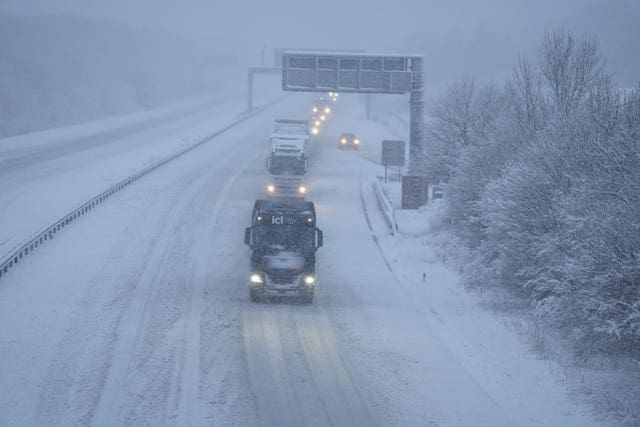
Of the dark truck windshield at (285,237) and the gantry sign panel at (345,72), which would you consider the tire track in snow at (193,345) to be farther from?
the gantry sign panel at (345,72)

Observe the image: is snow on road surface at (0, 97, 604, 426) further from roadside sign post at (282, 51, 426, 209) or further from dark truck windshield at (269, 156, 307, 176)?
roadside sign post at (282, 51, 426, 209)

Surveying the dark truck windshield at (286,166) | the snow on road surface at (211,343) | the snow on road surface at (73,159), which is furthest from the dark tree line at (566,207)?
the snow on road surface at (73,159)

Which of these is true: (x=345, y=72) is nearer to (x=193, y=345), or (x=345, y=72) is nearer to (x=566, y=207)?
(x=566, y=207)

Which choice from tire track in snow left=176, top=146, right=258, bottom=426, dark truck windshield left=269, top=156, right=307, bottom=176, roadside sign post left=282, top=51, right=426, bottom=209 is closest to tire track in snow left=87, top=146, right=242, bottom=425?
tire track in snow left=176, top=146, right=258, bottom=426

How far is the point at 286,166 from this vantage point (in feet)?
135

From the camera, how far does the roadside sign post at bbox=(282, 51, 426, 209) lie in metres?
43.4

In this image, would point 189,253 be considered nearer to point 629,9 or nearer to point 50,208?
point 50,208

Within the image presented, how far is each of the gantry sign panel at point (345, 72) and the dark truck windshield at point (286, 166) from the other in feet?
17.3

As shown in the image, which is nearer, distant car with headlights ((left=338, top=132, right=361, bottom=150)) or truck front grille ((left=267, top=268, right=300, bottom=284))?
truck front grille ((left=267, top=268, right=300, bottom=284))

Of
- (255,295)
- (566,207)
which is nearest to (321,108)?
(255,295)

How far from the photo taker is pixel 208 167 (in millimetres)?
50812

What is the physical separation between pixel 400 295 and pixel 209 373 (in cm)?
924

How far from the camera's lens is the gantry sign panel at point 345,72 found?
143 ft

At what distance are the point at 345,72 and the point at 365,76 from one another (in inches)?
52.7
